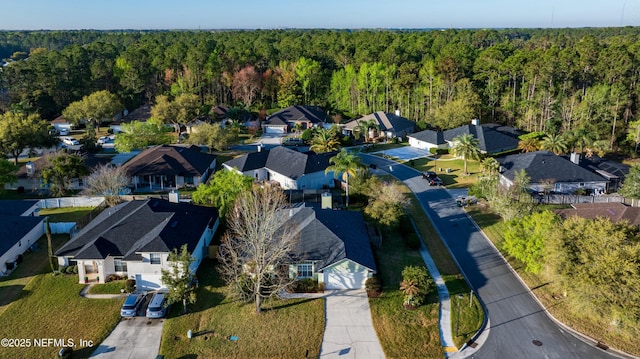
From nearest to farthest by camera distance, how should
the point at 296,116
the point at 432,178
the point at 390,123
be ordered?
the point at 432,178 < the point at 390,123 < the point at 296,116

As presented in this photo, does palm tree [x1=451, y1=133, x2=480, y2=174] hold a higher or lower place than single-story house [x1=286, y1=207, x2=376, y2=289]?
higher

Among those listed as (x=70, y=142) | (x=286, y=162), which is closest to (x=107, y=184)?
(x=286, y=162)

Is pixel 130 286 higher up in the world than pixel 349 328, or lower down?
higher up

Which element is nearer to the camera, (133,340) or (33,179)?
(133,340)

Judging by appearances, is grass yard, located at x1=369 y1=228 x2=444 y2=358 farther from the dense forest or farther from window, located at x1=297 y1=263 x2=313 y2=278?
the dense forest

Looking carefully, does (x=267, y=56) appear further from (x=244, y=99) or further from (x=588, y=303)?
(x=588, y=303)

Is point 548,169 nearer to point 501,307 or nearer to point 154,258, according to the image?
point 501,307

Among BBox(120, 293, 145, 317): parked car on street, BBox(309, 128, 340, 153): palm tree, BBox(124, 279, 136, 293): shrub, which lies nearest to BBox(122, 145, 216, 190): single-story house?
BBox(309, 128, 340, 153): palm tree
